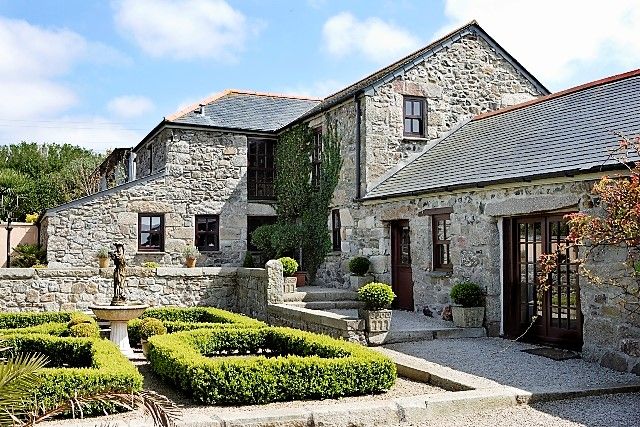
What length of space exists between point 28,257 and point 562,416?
16960 mm

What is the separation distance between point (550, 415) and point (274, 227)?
12.6m

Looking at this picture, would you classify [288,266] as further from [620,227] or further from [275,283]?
[620,227]

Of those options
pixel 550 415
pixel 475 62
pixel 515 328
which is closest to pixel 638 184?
pixel 550 415

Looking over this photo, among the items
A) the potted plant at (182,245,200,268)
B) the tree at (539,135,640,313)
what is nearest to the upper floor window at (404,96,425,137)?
the potted plant at (182,245,200,268)

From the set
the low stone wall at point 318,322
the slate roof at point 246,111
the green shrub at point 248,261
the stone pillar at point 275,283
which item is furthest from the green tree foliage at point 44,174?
the low stone wall at point 318,322

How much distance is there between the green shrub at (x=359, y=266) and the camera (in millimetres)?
15688

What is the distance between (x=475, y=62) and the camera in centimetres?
1766

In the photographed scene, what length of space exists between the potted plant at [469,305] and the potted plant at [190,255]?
953 centimetres

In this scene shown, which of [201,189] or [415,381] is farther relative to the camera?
[201,189]

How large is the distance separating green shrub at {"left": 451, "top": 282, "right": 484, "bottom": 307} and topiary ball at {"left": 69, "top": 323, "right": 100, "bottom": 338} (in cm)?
637

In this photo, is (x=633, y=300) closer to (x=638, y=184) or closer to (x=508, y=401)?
(x=638, y=184)

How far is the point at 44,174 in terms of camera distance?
1756 inches

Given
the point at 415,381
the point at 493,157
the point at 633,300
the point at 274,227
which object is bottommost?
the point at 415,381

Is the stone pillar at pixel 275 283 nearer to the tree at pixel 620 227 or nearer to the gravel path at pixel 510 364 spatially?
the gravel path at pixel 510 364
